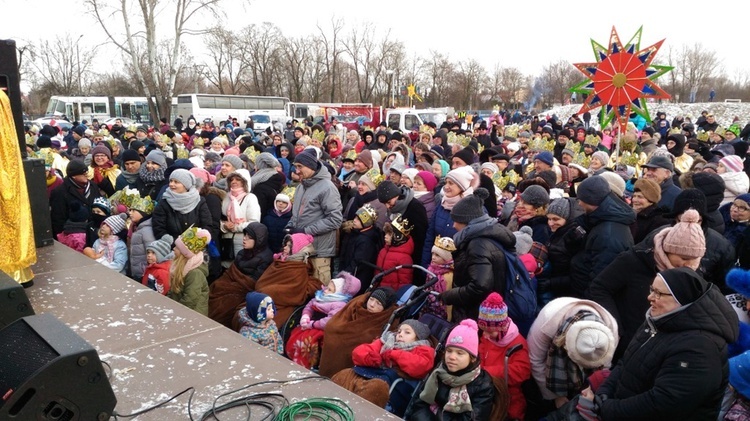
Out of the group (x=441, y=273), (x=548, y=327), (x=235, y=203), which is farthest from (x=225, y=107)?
(x=548, y=327)

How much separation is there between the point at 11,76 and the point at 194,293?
239 centimetres

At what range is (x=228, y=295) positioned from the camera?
18.5 feet

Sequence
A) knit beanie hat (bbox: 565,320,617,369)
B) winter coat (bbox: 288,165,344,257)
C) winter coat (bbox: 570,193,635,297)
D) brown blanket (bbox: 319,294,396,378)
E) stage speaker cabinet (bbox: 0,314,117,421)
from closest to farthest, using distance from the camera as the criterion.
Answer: stage speaker cabinet (bbox: 0,314,117,421), knit beanie hat (bbox: 565,320,617,369), winter coat (bbox: 570,193,635,297), brown blanket (bbox: 319,294,396,378), winter coat (bbox: 288,165,344,257)

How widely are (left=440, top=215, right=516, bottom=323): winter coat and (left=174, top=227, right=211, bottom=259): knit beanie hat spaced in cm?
241

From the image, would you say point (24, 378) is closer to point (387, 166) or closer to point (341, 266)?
point (341, 266)

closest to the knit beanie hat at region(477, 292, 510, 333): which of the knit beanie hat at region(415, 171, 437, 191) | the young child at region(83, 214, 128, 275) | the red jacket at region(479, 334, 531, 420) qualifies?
the red jacket at region(479, 334, 531, 420)

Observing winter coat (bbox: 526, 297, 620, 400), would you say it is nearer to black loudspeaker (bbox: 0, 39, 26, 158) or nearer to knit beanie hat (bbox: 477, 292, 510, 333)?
knit beanie hat (bbox: 477, 292, 510, 333)

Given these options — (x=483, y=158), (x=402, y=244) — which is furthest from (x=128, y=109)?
(x=402, y=244)

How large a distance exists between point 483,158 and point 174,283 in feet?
19.1

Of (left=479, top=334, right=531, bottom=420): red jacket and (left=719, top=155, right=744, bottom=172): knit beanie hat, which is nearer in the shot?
(left=479, top=334, right=531, bottom=420): red jacket

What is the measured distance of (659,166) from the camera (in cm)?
617

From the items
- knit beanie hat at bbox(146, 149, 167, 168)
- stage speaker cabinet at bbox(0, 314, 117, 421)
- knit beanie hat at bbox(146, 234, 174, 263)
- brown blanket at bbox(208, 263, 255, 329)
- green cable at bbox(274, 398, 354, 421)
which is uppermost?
knit beanie hat at bbox(146, 149, 167, 168)

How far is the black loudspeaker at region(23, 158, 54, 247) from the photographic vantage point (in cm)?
503

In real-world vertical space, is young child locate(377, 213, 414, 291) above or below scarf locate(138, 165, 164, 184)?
below
